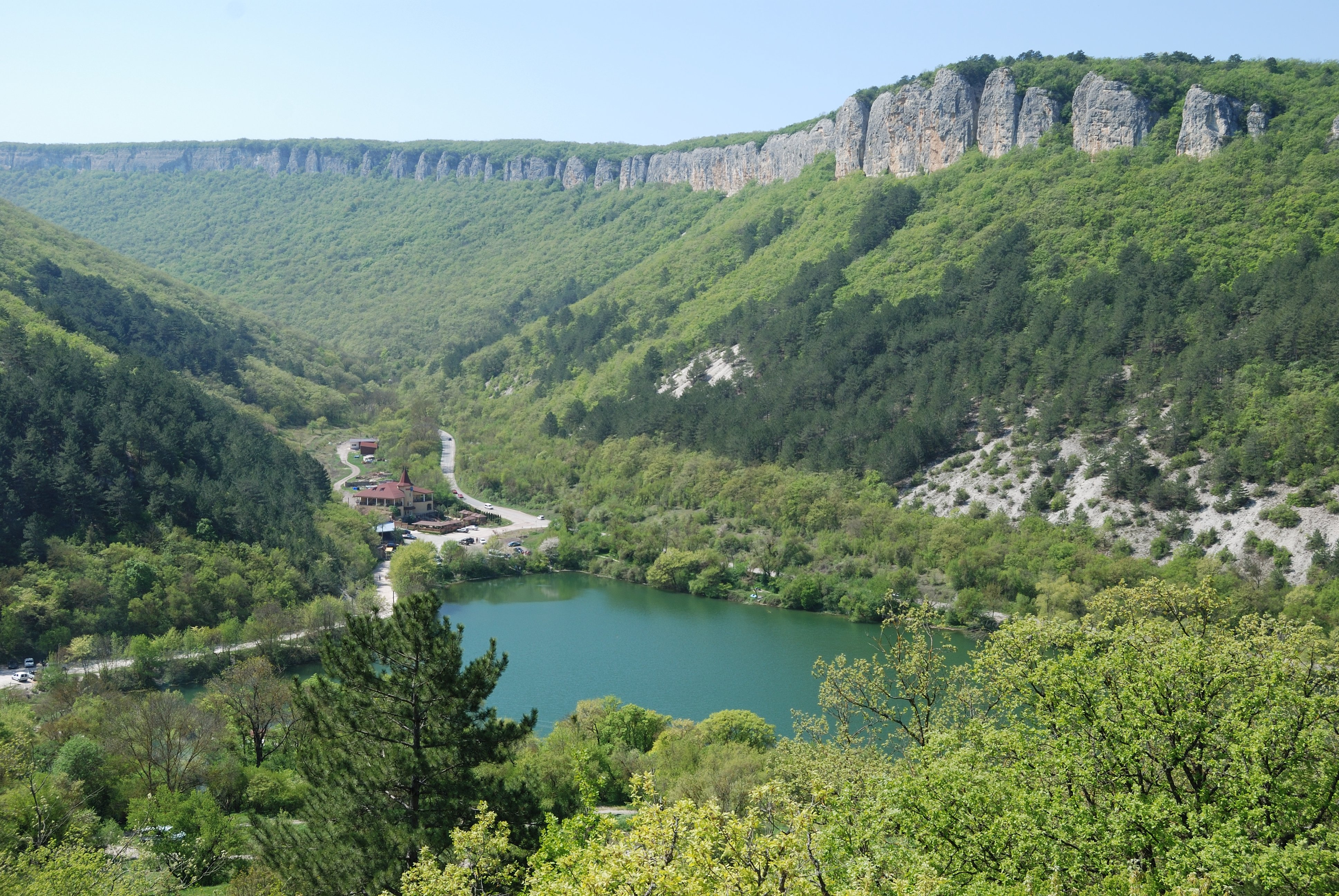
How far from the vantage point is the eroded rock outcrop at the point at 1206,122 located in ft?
184

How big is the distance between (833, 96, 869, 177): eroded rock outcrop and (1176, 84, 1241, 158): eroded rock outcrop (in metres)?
29.7

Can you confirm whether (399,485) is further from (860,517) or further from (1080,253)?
(1080,253)

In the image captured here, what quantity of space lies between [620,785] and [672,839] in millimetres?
15981

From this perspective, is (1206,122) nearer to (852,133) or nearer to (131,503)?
(852,133)

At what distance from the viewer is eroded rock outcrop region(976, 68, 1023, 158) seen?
228 ft

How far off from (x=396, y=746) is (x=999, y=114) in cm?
6966

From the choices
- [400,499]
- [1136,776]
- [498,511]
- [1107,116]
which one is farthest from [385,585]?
[1107,116]

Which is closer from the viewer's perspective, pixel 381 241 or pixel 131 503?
pixel 131 503

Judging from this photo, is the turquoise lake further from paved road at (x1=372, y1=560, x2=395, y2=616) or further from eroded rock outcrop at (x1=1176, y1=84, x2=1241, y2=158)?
eroded rock outcrop at (x1=1176, y1=84, x2=1241, y2=158)

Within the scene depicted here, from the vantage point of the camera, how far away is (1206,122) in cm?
5675

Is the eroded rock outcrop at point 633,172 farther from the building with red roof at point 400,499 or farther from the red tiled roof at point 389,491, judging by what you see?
the building with red roof at point 400,499

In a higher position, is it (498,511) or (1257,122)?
(1257,122)

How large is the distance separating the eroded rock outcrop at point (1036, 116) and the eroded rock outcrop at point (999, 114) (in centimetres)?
51

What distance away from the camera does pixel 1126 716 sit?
10.1 m
